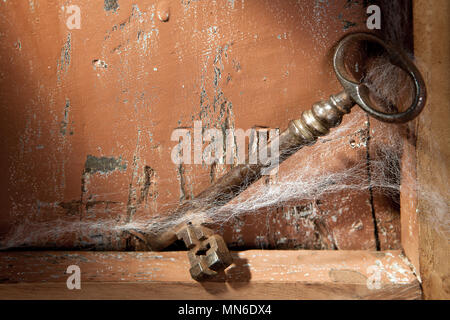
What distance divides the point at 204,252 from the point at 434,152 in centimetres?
67

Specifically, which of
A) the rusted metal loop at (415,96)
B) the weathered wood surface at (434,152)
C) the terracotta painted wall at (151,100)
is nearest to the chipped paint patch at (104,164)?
the terracotta painted wall at (151,100)

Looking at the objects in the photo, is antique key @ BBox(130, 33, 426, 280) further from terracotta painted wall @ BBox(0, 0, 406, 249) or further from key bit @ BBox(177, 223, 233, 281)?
terracotta painted wall @ BBox(0, 0, 406, 249)

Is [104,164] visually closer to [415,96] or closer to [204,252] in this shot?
[204,252]

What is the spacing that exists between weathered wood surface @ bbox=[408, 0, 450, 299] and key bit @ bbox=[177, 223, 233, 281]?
543 mm

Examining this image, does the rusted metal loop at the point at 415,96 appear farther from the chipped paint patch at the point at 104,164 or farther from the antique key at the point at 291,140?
the chipped paint patch at the point at 104,164

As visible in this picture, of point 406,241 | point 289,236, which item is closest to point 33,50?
point 289,236

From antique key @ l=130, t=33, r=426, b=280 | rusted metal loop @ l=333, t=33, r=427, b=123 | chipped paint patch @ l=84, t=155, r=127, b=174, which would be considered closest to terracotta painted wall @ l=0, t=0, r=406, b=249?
chipped paint patch @ l=84, t=155, r=127, b=174

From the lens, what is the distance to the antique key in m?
0.71

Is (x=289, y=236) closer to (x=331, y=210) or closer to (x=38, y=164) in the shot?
(x=331, y=210)

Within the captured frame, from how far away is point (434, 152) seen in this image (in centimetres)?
84

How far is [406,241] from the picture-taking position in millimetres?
996

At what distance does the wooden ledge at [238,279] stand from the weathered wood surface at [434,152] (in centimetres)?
8

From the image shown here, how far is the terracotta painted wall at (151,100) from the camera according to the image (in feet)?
3.31

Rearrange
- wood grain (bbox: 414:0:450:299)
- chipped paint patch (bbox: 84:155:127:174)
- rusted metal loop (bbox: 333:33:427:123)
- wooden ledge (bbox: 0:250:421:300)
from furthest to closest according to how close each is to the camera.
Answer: chipped paint patch (bbox: 84:155:127:174) → wooden ledge (bbox: 0:250:421:300) → wood grain (bbox: 414:0:450:299) → rusted metal loop (bbox: 333:33:427:123)
